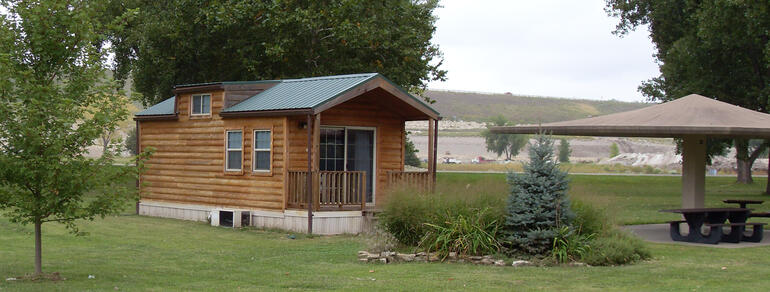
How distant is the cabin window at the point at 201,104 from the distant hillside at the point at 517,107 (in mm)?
93251

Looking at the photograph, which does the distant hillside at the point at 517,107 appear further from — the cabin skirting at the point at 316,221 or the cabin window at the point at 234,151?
the cabin skirting at the point at 316,221

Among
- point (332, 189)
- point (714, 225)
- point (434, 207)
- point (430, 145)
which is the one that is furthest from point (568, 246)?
point (430, 145)

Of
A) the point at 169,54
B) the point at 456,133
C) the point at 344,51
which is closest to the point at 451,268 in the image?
the point at 344,51

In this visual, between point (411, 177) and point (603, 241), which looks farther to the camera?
point (411, 177)

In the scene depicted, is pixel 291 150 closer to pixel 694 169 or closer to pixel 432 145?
pixel 432 145

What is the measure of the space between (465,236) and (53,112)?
18.4ft

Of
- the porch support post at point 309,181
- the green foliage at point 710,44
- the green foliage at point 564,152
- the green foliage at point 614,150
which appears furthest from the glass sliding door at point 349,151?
the green foliage at point 614,150

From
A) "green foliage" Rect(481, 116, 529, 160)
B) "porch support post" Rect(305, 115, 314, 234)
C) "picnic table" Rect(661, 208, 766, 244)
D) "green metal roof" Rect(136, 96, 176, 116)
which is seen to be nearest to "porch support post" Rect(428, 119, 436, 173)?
"porch support post" Rect(305, 115, 314, 234)

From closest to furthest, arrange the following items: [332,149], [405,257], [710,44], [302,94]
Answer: [405,257] → [302,94] → [332,149] → [710,44]

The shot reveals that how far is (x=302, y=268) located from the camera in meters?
11.1

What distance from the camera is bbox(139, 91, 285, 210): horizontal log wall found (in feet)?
56.4

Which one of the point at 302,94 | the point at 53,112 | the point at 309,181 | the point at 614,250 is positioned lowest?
the point at 614,250

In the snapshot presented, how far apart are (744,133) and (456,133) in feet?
306

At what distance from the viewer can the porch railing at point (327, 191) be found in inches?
644
